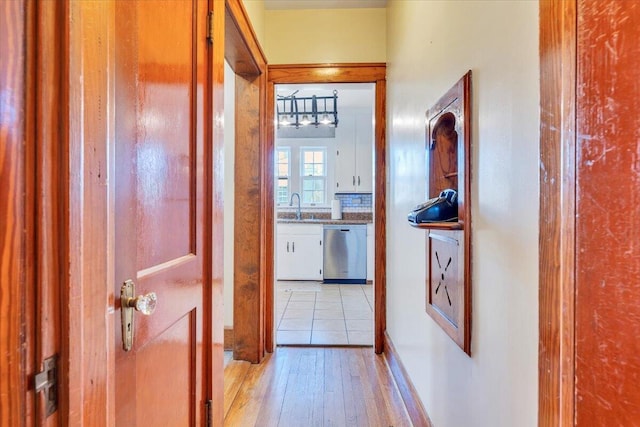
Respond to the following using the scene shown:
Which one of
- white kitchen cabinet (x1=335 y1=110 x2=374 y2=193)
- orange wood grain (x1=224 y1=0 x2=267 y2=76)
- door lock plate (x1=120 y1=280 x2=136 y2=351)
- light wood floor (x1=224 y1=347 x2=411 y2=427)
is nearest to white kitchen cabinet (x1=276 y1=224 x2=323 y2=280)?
white kitchen cabinet (x1=335 y1=110 x2=374 y2=193)

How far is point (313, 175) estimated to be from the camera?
580 centimetres

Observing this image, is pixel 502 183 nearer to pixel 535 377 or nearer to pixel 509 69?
pixel 509 69

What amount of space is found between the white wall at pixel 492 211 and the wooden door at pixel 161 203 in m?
0.91

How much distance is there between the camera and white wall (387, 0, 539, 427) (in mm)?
773

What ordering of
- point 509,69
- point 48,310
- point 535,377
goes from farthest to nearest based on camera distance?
point 509,69
point 535,377
point 48,310

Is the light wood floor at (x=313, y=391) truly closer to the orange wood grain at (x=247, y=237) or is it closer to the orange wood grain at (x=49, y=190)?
the orange wood grain at (x=247, y=237)

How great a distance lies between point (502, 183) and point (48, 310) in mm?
980

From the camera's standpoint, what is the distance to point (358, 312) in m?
3.67

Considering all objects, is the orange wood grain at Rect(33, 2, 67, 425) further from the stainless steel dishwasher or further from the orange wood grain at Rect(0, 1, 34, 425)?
the stainless steel dishwasher

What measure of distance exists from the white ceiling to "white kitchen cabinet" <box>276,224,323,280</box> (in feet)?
10.3

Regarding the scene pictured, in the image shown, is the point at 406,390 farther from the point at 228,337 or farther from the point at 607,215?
the point at 607,215

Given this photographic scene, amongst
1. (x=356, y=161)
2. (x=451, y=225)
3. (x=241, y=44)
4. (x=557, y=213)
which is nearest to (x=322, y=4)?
(x=241, y=44)

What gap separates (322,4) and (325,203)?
351 centimetres

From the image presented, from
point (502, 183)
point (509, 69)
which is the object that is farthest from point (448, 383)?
point (509, 69)
